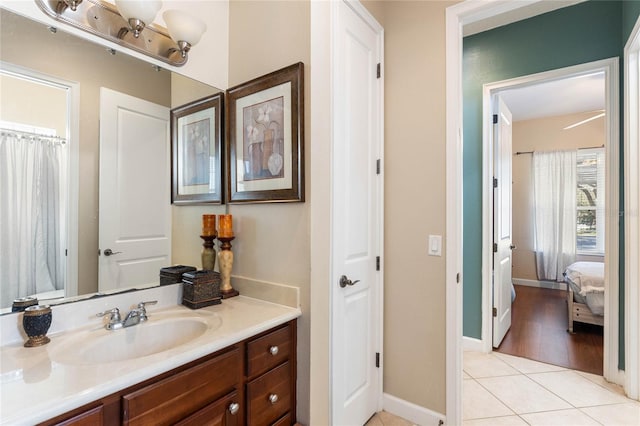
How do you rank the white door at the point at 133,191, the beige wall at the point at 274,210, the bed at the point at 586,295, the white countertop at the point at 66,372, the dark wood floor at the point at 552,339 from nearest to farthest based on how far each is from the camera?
1. the white countertop at the point at 66,372
2. the white door at the point at 133,191
3. the beige wall at the point at 274,210
4. the dark wood floor at the point at 552,339
5. the bed at the point at 586,295

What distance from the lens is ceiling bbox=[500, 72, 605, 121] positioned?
3.81 meters

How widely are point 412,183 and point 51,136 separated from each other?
1.74 m

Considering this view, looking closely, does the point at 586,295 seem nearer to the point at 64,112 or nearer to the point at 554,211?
the point at 554,211

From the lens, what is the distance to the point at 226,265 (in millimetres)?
1665

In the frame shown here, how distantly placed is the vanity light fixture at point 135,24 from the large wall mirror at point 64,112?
6cm

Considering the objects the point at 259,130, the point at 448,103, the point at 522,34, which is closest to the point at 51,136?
the point at 259,130

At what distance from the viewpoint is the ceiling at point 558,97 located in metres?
3.81

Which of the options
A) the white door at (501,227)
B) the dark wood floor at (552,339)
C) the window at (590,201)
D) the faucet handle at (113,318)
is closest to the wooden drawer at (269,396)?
the faucet handle at (113,318)

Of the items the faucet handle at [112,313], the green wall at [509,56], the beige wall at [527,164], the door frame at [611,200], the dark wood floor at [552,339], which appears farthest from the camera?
the beige wall at [527,164]

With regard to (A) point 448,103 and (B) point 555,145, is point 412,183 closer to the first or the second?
(A) point 448,103

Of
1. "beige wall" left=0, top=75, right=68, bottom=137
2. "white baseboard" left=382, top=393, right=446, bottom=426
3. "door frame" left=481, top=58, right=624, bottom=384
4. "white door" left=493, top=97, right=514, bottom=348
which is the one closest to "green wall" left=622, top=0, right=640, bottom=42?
"door frame" left=481, top=58, right=624, bottom=384

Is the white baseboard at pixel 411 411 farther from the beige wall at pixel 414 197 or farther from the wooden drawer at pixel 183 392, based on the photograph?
the wooden drawer at pixel 183 392

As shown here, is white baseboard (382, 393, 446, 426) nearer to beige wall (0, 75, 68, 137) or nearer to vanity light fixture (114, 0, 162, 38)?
beige wall (0, 75, 68, 137)

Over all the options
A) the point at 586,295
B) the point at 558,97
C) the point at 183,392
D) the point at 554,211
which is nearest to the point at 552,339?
the point at 586,295
